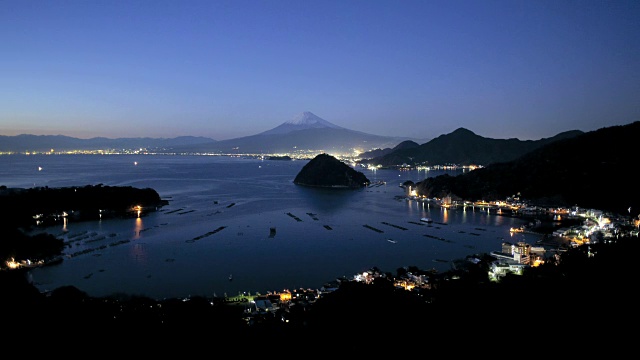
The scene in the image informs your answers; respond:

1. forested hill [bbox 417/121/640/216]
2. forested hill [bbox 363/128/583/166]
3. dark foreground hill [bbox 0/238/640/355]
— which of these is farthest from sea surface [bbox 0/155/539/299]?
forested hill [bbox 363/128/583/166]

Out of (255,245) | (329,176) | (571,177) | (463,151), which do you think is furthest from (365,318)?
(463,151)

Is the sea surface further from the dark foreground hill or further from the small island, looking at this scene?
the small island

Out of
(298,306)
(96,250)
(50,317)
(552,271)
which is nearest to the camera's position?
(50,317)

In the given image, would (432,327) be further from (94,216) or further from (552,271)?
(94,216)

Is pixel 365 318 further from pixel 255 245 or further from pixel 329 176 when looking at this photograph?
pixel 329 176

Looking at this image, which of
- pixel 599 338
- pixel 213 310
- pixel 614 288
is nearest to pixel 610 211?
pixel 614 288

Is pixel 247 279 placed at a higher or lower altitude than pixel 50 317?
lower
